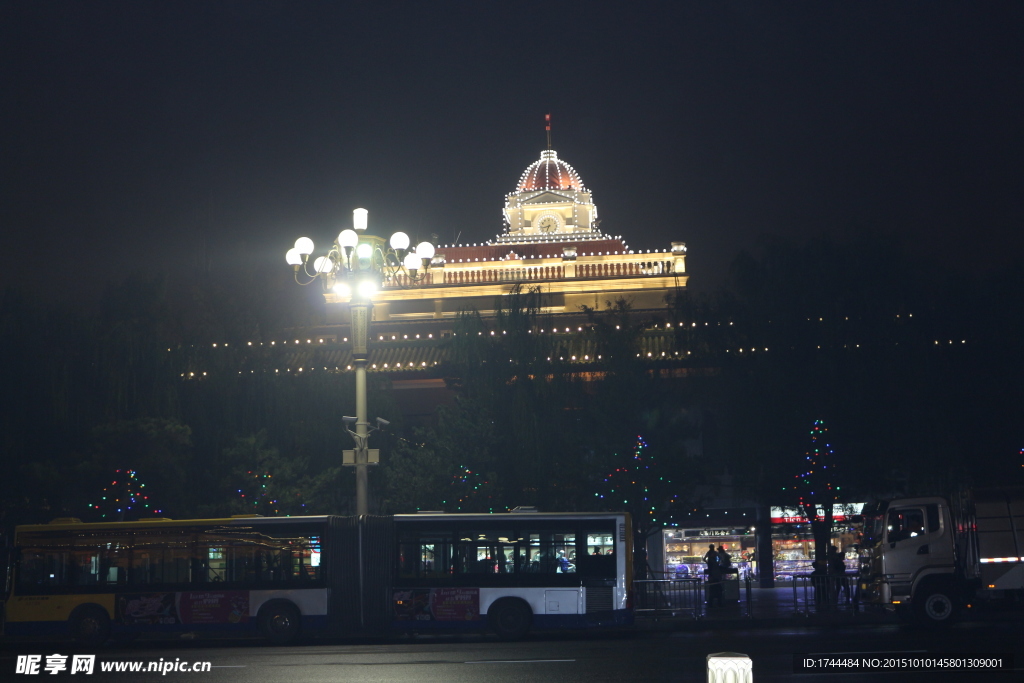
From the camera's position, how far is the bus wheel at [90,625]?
1970cm

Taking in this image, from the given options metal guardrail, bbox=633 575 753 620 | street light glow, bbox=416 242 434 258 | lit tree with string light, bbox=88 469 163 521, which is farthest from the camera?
lit tree with string light, bbox=88 469 163 521

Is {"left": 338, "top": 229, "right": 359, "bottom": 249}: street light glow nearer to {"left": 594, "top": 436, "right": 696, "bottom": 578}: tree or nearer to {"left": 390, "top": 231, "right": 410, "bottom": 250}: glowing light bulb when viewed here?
{"left": 390, "top": 231, "right": 410, "bottom": 250}: glowing light bulb

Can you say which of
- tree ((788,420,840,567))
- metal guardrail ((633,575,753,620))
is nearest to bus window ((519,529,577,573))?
metal guardrail ((633,575,753,620))

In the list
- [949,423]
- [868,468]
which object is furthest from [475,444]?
[949,423]

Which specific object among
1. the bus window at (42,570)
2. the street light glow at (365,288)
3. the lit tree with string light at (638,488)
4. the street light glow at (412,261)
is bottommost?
the bus window at (42,570)

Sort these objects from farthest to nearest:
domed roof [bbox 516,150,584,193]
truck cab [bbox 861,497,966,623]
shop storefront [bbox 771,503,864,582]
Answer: domed roof [bbox 516,150,584,193], shop storefront [bbox 771,503,864,582], truck cab [bbox 861,497,966,623]

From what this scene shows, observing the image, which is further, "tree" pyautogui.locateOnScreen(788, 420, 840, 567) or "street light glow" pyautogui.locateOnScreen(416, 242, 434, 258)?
"tree" pyautogui.locateOnScreen(788, 420, 840, 567)

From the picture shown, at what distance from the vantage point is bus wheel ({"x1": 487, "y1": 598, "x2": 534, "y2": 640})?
64.8 feet

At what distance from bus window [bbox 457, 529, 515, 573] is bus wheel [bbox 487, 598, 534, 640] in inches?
28.7

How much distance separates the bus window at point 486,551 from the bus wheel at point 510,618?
728 mm

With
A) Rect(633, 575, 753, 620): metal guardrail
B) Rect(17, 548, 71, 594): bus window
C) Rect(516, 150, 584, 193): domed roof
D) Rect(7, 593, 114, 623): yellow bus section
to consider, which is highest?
Rect(516, 150, 584, 193): domed roof

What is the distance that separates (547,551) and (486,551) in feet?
4.09

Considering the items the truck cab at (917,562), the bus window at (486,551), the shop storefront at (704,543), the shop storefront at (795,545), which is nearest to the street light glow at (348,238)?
the bus window at (486,551)

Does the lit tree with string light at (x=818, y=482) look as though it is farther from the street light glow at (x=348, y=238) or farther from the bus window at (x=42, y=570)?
the bus window at (x=42, y=570)
